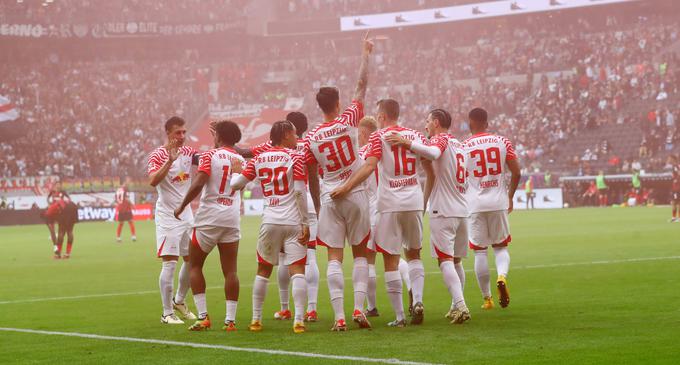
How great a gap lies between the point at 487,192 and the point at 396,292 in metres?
2.62

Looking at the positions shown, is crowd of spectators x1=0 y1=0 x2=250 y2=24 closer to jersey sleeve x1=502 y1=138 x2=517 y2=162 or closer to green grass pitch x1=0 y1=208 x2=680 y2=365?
green grass pitch x1=0 y1=208 x2=680 y2=365

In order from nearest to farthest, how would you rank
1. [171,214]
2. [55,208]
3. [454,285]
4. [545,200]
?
1. [454,285]
2. [171,214]
3. [55,208]
4. [545,200]

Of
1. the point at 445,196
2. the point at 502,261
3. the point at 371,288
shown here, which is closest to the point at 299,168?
the point at 445,196

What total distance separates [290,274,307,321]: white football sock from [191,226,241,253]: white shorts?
3.22 feet

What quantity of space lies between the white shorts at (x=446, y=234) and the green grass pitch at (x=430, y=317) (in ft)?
2.92

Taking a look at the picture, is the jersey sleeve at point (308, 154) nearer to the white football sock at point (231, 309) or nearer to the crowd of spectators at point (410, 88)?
the white football sock at point (231, 309)

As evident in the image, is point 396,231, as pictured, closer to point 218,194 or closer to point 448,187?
point 448,187

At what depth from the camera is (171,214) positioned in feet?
43.4

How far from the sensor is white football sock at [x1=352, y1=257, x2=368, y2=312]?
11.4 meters

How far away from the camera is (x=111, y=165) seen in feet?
207

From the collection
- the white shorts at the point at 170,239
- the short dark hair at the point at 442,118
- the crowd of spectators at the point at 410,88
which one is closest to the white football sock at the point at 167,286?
the white shorts at the point at 170,239

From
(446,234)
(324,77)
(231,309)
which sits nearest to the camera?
(231,309)

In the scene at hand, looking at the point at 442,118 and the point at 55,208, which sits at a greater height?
the point at 442,118

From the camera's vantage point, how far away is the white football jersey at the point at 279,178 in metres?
11.4
